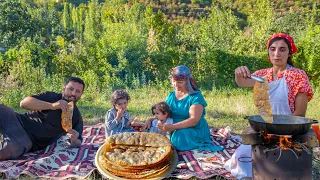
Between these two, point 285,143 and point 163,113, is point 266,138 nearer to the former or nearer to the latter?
point 285,143

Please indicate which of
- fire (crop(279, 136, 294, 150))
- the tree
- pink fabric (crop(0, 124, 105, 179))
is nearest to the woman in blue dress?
pink fabric (crop(0, 124, 105, 179))

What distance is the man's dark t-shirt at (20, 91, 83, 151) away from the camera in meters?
5.00

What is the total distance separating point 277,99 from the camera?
4.16 m

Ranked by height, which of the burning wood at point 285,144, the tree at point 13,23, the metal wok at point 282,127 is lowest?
the burning wood at point 285,144

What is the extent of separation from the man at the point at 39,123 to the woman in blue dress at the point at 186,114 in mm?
1223

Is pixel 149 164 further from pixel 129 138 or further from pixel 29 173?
pixel 29 173

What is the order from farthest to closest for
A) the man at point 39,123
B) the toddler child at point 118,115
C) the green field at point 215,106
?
the green field at point 215,106 < the toddler child at point 118,115 < the man at point 39,123

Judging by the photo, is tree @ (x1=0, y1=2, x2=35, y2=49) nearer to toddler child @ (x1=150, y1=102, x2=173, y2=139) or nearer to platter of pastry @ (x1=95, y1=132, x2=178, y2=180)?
toddler child @ (x1=150, y1=102, x2=173, y2=139)

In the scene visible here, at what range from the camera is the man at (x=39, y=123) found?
4789mm

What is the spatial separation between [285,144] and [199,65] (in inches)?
338

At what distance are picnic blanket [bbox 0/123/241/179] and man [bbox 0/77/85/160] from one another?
0.48ft

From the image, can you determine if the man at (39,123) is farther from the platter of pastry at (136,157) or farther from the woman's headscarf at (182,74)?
the woman's headscarf at (182,74)

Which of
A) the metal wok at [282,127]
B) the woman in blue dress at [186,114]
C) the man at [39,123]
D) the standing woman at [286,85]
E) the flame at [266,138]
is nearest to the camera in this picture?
the metal wok at [282,127]

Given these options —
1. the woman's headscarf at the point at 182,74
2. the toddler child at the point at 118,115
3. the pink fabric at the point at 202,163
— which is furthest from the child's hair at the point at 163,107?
the pink fabric at the point at 202,163
